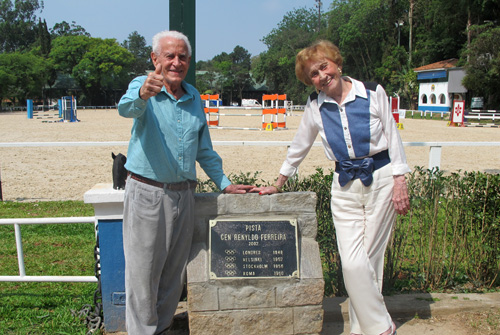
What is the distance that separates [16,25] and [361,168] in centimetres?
11428

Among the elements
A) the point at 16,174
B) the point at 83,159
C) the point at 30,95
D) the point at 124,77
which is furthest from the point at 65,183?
the point at 124,77

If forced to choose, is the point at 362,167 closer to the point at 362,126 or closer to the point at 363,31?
the point at 362,126

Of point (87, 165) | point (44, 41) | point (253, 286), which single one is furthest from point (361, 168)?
point (44, 41)

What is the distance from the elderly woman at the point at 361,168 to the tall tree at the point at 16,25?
109110 millimetres

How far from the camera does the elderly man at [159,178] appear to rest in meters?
2.47

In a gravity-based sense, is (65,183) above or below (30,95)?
below

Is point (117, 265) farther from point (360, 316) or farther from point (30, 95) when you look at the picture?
point (30, 95)

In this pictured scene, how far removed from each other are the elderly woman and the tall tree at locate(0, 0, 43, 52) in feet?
358

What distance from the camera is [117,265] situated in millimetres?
3025

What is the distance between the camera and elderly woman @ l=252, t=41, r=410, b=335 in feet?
8.53

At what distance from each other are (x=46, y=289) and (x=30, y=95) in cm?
6108

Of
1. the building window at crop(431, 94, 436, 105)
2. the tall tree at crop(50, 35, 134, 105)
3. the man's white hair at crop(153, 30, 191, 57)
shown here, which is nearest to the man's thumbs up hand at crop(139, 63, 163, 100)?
the man's white hair at crop(153, 30, 191, 57)

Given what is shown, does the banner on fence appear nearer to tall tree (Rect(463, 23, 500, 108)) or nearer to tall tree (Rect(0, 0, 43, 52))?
tall tree (Rect(463, 23, 500, 108))

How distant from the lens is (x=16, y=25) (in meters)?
100
